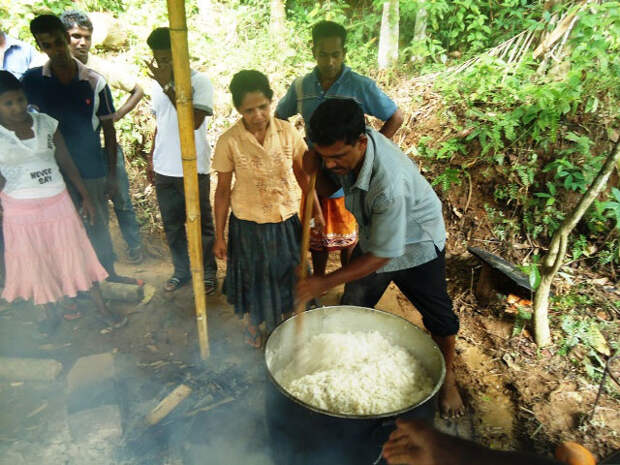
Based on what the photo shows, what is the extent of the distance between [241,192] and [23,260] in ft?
5.91

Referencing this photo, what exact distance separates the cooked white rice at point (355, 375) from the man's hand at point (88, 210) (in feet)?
7.96

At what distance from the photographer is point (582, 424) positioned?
260 centimetres

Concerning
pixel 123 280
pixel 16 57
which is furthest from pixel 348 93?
pixel 16 57

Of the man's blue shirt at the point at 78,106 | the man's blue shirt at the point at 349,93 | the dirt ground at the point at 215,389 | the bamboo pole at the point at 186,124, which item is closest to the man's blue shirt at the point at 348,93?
the man's blue shirt at the point at 349,93

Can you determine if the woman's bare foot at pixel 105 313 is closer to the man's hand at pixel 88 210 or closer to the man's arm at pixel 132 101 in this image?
the man's hand at pixel 88 210

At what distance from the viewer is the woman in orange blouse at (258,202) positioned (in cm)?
257

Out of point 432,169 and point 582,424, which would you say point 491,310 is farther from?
point 432,169

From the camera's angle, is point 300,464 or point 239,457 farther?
point 239,457

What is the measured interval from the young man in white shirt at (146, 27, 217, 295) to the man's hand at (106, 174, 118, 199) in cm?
62

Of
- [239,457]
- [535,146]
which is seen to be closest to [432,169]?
[535,146]

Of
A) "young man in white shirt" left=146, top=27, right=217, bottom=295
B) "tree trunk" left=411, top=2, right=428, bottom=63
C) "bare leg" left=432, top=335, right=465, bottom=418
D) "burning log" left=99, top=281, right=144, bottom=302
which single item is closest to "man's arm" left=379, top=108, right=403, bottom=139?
"young man in white shirt" left=146, top=27, right=217, bottom=295

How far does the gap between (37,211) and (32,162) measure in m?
0.36

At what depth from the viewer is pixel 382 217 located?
196cm

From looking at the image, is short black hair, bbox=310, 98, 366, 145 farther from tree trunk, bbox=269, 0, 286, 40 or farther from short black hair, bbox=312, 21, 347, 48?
tree trunk, bbox=269, 0, 286, 40
